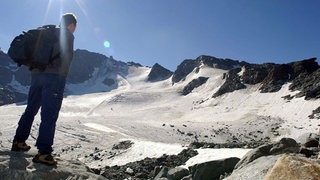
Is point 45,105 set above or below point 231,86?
below

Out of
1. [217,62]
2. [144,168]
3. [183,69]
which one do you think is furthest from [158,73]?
[144,168]

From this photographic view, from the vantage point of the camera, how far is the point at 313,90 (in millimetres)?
70562

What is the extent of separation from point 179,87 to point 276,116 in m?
69.8

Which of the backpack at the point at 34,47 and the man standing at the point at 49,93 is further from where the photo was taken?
the backpack at the point at 34,47

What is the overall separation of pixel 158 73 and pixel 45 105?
165 m

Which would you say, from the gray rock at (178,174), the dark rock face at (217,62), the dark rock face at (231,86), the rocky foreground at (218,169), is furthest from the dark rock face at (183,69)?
the rocky foreground at (218,169)

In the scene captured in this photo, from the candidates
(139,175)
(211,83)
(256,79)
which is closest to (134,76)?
(211,83)

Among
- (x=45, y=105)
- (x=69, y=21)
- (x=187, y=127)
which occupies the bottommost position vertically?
(x=187, y=127)

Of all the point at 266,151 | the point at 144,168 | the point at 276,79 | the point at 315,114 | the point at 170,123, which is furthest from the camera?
the point at 276,79

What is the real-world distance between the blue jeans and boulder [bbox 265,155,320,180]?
3717 mm

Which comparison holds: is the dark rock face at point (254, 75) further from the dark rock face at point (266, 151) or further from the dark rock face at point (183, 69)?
the dark rock face at point (266, 151)

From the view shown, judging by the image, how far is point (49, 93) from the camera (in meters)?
6.95

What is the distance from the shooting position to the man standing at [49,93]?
22.2 ft

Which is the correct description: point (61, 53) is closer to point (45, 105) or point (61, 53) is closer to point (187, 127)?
point (45, 105)
